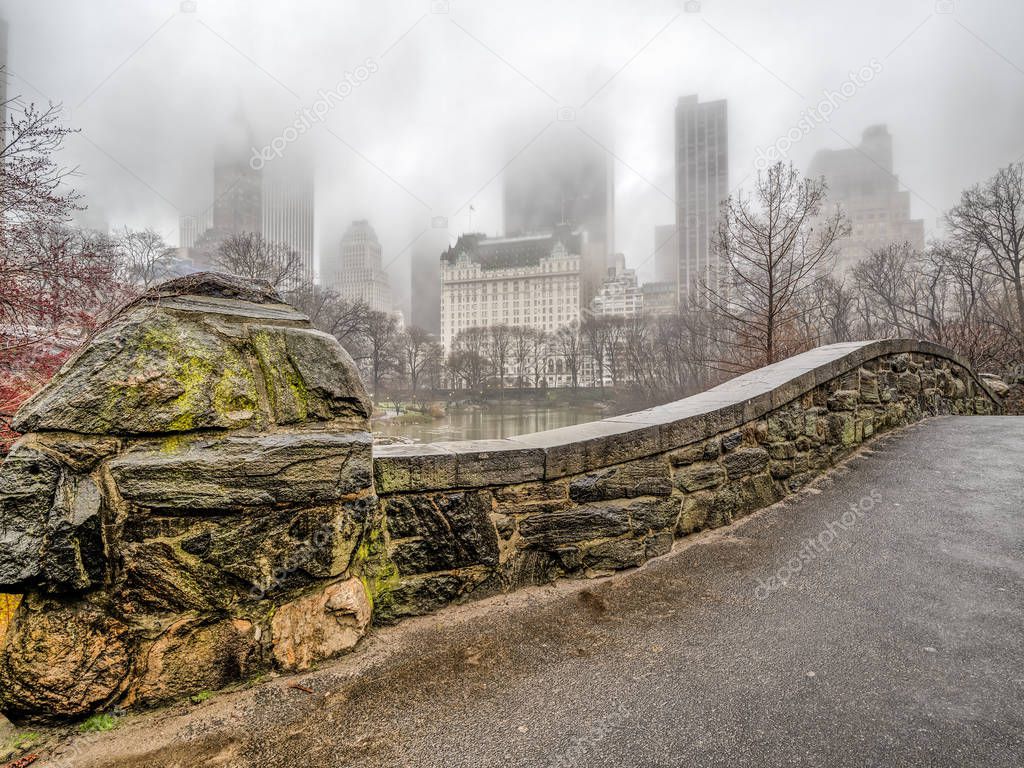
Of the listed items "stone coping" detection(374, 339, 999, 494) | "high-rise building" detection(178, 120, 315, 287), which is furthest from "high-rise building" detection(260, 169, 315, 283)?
"stone coping" detection(374, 339, 999, 494)

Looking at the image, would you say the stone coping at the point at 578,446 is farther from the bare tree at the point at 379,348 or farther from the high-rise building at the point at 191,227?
the high-rise building at the point at 191,227

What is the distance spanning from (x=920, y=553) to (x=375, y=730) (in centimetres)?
305

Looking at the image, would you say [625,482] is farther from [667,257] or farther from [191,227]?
[667,257]

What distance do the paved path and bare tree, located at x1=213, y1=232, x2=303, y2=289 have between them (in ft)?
69.6

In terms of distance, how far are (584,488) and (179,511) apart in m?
1.87

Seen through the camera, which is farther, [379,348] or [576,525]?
[379,348]

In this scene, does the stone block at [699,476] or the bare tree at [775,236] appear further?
the bare tree at [775,236]

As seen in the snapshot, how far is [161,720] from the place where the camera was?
170 cm

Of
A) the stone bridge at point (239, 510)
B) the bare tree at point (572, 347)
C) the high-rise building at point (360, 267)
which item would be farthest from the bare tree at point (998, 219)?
the high-rise building at point (360, 267)

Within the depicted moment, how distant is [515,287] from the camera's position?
360ft

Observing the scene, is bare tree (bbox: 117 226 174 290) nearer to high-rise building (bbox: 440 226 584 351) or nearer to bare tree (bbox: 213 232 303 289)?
bare tree (bbox: 213 232 303 289)

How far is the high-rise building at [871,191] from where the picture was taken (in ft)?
264

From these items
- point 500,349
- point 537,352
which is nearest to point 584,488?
point 500,349

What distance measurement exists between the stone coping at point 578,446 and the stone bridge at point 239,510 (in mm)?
13
